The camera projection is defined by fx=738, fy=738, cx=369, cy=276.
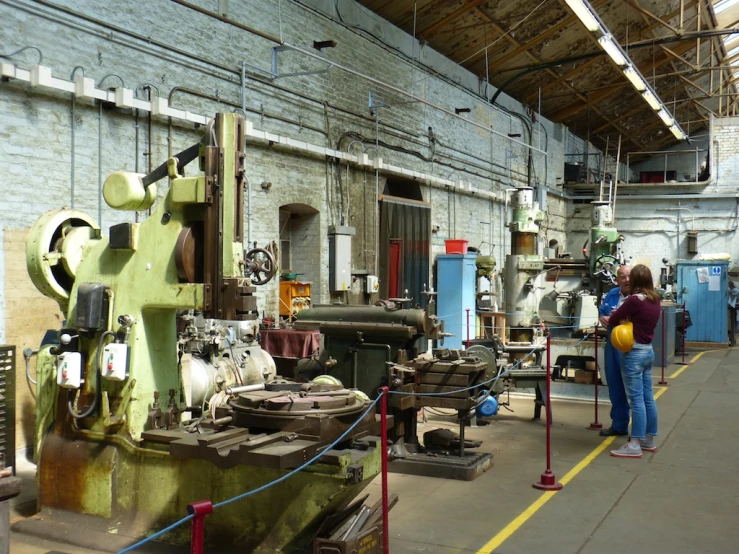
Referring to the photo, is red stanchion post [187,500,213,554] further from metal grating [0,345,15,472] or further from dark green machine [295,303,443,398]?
dark green machine [295,303,443,398]

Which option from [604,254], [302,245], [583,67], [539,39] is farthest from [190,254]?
[583,67]

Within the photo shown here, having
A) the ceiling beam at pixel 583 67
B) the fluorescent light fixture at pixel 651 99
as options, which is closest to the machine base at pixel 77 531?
the fluorescent light fixture at pixel 651 99

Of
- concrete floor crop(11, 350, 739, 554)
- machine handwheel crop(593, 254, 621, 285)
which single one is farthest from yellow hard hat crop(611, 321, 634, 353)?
machine handwheel crop(593, 254, 621, 285)

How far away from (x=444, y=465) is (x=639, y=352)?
1862 mm

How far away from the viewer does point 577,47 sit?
53.8 ft

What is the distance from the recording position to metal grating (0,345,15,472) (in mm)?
4922

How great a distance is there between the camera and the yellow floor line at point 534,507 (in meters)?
4.24

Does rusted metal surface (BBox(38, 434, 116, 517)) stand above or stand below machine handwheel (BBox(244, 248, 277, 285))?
below

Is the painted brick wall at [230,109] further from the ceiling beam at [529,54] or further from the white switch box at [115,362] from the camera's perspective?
the white switch box at [115,362]

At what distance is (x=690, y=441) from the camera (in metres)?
6.72

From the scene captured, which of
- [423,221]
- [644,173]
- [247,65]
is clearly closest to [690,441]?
[247,65]

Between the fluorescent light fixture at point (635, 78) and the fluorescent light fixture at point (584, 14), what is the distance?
97.0 inches

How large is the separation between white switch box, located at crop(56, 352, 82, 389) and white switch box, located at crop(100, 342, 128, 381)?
214 mm

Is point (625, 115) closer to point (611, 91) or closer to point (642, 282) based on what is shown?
point (611, 91)
